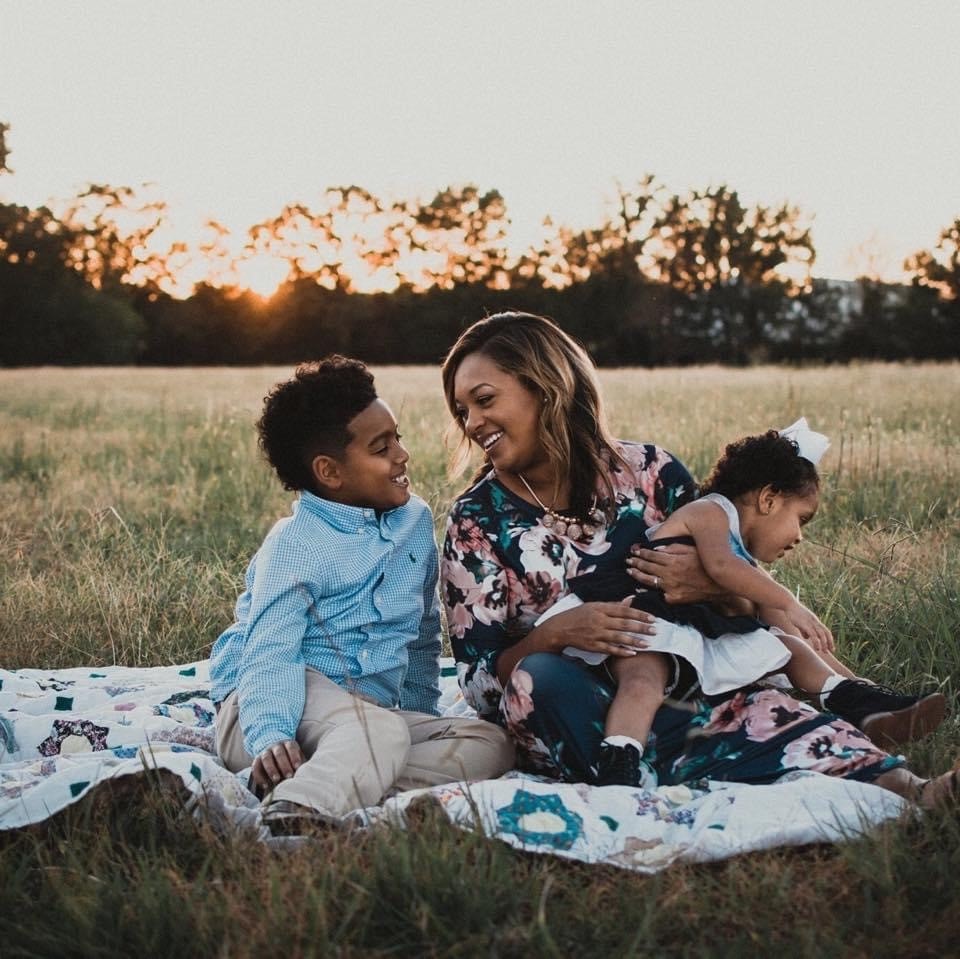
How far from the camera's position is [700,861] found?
7.54 ft

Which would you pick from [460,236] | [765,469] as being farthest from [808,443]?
A: [460,236]

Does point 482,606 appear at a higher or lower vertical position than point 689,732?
higher

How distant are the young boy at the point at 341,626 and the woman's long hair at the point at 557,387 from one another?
0.31m

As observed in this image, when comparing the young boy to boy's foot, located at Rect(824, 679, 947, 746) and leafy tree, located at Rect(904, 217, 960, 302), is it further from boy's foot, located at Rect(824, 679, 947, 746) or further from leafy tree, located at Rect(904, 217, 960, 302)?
leafy tree, located at Rect(904, 217, 960, 302)

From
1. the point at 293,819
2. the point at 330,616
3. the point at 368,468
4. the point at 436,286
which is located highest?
the point at 436,286

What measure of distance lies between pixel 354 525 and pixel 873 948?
173 cm

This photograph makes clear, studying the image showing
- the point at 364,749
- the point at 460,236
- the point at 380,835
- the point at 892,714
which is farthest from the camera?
the point at 460,236

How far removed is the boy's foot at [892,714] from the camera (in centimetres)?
291

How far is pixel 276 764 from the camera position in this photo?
2711mm

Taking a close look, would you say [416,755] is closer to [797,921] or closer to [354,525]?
[354,525]

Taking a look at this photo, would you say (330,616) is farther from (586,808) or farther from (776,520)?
(776,520)

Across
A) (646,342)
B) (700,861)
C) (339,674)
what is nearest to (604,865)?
(700,861)

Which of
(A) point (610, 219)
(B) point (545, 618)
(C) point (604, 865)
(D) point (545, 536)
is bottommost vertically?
(C) point (604, 865)

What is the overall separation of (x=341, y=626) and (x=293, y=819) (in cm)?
69
